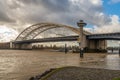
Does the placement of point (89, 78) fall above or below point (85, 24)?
below

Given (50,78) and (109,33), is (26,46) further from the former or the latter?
(50,78)

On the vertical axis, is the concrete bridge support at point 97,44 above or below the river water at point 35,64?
above

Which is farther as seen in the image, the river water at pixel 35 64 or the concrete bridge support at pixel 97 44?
the concrete bridge support at pixel 97 44

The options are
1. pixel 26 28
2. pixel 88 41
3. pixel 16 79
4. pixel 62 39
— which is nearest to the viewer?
pixel 16 79

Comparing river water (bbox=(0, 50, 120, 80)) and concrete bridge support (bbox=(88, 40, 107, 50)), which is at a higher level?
concrete bridge support (bbox=(88, 40, 107, 50))

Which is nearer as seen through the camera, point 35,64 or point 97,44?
point 35,64

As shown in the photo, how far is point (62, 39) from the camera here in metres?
147

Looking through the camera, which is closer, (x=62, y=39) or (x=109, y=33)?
(x=109, y=33)

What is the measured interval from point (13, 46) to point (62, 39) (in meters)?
61.8

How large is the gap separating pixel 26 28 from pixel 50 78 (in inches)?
6726

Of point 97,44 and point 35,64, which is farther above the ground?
point 97,44

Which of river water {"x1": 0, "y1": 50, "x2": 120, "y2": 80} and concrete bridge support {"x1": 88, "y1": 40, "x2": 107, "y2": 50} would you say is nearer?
river water {"x1": 0, "y1": 50, "x2": 120, "y2": 80}

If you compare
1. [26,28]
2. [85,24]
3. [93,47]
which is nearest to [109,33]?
[85,24]

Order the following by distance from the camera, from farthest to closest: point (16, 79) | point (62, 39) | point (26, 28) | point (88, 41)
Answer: point (26, 28) < point (62, 39) < point (88, 41) < point (16, 79)
